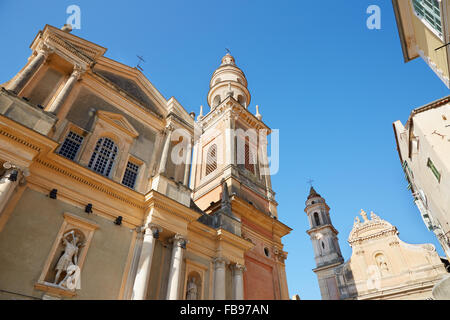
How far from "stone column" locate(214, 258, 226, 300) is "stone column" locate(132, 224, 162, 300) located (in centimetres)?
353

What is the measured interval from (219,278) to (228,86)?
67.7 ft

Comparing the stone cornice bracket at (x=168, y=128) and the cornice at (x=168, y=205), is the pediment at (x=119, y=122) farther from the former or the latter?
the cornice at (x=168, y=205)

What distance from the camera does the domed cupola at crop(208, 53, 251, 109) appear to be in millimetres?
28797

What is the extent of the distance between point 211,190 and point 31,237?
12.3 m

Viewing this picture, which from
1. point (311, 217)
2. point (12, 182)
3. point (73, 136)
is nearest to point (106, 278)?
point (12, 182)

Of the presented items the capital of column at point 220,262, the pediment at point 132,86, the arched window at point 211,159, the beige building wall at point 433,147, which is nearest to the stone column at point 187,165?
the pediment at point 132,86

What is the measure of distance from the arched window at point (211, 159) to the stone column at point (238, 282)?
9685mm

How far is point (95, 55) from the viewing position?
47.0 feet

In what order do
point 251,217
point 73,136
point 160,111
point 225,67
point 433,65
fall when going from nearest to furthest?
1. point 73,136
2. point 433,65
3. point 160,111
4. point 251,217
5. point 225,67

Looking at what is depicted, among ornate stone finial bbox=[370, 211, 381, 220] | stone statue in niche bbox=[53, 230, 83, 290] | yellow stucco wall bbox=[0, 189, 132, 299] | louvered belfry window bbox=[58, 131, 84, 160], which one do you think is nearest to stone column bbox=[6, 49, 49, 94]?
louvered belfry window bbox=[58, 131, 84, 160]

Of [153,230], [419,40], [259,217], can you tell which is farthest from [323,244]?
[153,230]

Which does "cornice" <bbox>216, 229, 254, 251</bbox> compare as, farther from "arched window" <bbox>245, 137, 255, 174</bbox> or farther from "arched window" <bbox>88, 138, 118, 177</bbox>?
"arched window" <bbox>245, 137, 255, 174</bbox>

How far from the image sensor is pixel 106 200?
11.1 m
